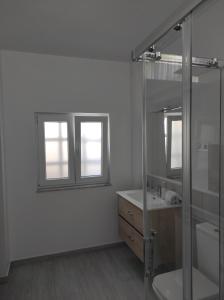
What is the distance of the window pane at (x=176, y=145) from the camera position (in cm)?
133

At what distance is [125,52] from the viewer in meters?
2.81

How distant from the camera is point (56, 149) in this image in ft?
9.73

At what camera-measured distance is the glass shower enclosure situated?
1183 millimetres

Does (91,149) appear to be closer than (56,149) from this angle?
No

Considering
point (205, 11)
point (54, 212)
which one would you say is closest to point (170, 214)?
point (205, 11)

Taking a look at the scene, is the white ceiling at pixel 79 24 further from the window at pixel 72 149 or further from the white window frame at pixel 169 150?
the white window frame at pixel 169 150

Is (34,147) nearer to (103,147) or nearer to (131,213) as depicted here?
(103,147)

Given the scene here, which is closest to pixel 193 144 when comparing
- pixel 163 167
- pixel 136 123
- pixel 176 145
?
pixel 176 145

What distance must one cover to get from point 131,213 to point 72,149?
1117mm

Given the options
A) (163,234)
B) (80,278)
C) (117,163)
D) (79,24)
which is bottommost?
(80,278)

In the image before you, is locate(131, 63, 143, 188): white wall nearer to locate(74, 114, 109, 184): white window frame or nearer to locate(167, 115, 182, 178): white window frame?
locate(74, 114, 109, 184): white window frame

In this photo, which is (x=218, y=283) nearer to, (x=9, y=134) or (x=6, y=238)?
(x=6, y=238)

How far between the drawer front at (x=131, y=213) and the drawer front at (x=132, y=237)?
7 centimetres

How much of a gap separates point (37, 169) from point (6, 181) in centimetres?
38
